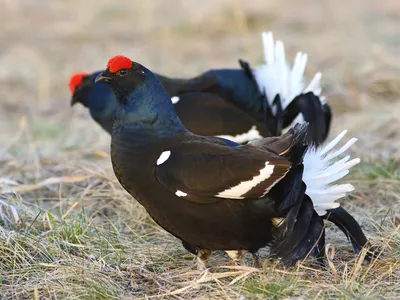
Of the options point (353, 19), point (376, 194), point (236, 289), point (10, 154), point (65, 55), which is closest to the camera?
Result: point (236, 289)

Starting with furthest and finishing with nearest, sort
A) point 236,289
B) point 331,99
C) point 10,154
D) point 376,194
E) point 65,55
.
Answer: point 65,55
point 331,99
point 10,154
point 376,194
point 236,289

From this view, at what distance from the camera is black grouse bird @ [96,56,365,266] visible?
313 cm

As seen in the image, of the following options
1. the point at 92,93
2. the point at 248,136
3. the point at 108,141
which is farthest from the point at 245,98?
the point at 108,141

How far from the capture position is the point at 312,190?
11.4 ft

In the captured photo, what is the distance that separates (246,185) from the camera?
3127 mm

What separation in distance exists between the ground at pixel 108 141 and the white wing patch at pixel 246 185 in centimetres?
37

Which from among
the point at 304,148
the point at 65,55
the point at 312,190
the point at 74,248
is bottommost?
the point at 65,55

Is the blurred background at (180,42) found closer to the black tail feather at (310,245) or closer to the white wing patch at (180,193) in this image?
the black tail feather at (310,245)

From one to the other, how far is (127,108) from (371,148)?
3.04 meters

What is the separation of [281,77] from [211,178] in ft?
7.29

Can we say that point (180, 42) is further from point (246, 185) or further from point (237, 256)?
point (246, 185)

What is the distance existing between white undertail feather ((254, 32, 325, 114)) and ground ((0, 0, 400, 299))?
2.31 feet

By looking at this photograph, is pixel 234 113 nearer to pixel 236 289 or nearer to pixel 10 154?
pixel 10 154

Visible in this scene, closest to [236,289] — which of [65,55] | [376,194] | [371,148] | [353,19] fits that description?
[376,194]
